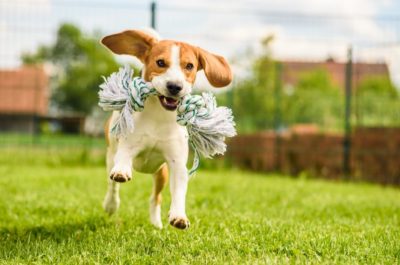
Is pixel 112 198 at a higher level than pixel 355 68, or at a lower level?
lower

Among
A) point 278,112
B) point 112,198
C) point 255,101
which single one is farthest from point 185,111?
point 255,101

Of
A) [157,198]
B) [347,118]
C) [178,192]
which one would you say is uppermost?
[347,118]

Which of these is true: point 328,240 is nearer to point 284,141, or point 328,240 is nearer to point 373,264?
point 373,264

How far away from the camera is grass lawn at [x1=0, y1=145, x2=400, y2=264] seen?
3.26 m

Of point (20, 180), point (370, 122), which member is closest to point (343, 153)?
point (370, 122)

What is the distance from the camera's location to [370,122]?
11078mm

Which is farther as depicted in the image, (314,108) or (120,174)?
(314,108)

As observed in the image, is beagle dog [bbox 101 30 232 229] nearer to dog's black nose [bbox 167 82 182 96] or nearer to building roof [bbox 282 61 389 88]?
dog's black nose [bbox 167 82 182 96]

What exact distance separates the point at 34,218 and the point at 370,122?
25.2 feet

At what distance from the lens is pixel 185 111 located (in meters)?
3.68

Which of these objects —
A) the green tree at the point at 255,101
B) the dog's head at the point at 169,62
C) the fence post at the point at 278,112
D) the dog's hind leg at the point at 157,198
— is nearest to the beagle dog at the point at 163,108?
the dog's head at the point at 169,62

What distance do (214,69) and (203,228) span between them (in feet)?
3.56

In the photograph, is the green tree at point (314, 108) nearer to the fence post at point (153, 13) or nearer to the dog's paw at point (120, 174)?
the fence post at point (153, 13)

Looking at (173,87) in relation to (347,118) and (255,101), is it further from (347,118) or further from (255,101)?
(255,101)
